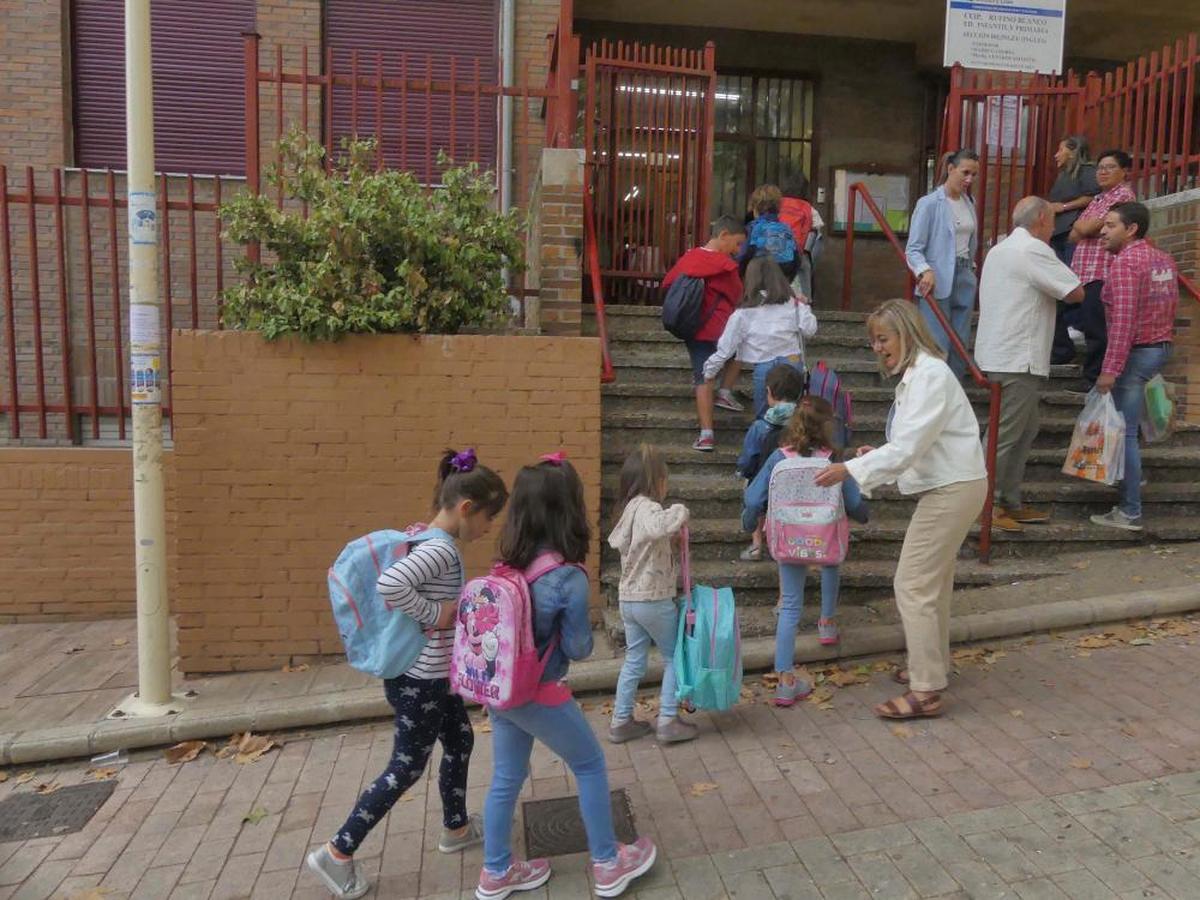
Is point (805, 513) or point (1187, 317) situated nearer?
point (805, 513)

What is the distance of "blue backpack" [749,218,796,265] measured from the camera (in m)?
6.32

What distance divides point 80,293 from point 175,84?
8.55 ft

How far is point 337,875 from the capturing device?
283cm

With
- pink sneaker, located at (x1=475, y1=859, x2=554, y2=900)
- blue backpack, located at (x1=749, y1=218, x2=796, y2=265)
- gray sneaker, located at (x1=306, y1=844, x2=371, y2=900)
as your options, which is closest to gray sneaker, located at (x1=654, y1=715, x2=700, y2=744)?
pink sneaker, located at (x1=475, y1=859, x2=554, y2=900)

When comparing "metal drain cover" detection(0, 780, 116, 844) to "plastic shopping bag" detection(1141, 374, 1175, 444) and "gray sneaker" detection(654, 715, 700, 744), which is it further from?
"plastic shopping bag" detection(1141, 374, 1175, 444)

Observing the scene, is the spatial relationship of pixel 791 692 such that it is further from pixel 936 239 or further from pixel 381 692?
pixel 936 239

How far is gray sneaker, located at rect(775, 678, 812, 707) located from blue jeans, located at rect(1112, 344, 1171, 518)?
271cm

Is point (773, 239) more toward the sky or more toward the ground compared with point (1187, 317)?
more toward the sky

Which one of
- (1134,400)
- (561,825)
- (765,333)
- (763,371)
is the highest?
(765,333)

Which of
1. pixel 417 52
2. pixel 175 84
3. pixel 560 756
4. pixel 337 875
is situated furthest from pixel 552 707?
pixel 175 84

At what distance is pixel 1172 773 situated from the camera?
321 centimetres

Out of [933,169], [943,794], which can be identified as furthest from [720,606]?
[933,169]

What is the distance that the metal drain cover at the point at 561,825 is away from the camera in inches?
120

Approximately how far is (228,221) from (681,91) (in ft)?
13.5
